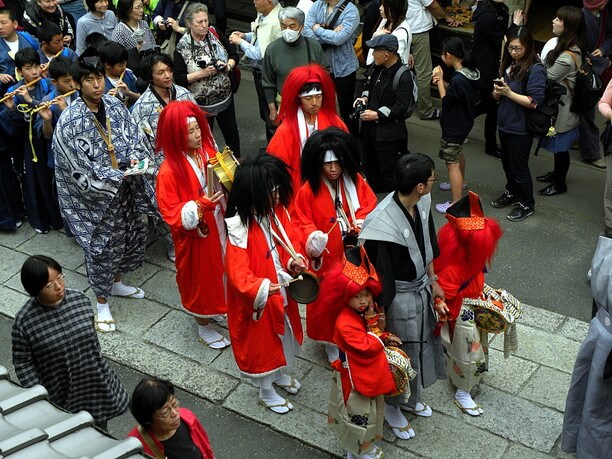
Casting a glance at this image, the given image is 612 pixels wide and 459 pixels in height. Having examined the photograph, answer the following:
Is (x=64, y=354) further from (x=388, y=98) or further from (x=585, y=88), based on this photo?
(x=585, y=88)

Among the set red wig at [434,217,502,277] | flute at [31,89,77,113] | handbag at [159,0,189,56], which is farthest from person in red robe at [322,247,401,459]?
handbag at [159,0,189,56]

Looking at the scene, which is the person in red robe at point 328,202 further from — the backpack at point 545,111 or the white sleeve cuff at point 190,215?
the backpack at point 545,111

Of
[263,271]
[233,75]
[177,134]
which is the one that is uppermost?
[177,134]

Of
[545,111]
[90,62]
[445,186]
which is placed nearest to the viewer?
[90,62]

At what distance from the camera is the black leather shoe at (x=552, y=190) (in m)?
7.94

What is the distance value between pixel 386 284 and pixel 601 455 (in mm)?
1496

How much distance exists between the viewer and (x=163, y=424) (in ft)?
12.9

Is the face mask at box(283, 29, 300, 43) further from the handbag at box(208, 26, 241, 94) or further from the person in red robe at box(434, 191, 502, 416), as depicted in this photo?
the person in red robe at box(434, 191, 502, 416)

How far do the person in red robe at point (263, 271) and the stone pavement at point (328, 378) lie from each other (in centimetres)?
33

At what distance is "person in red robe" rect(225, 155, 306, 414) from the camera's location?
5.08 metres

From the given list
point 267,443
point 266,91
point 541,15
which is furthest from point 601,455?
point 541,15

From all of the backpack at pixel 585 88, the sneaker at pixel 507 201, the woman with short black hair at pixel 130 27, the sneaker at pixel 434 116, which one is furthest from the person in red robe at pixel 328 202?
the sneaker at pixel 434 116

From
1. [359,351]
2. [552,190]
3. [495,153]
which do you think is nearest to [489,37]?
[495,153]

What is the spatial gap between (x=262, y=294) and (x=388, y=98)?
2864mm
